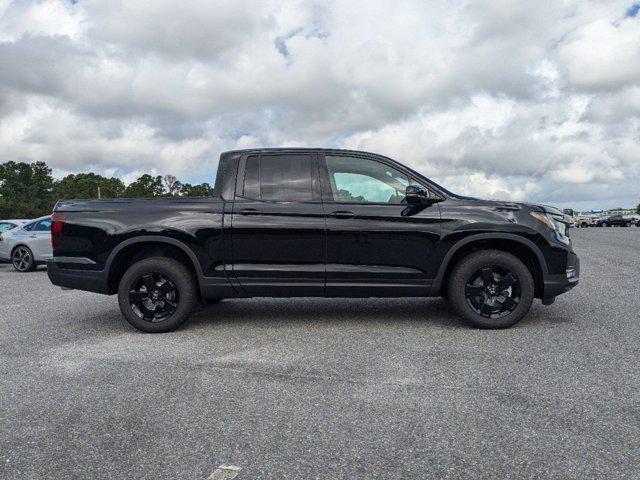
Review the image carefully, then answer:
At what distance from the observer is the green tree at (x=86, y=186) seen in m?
78.9

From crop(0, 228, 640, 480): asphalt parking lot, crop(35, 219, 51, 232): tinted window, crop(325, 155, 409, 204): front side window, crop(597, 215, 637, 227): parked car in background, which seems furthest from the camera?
crop(597, 215, 637, 227): parked car in background

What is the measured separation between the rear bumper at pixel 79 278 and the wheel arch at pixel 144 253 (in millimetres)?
70

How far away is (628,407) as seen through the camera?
3.20 m

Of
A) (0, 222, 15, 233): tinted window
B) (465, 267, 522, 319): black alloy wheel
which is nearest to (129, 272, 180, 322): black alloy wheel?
(465, 267, 522, 319): black alloy wheel

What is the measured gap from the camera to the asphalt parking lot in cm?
257

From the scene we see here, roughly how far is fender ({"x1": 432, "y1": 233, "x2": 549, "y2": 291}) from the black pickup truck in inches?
0.4

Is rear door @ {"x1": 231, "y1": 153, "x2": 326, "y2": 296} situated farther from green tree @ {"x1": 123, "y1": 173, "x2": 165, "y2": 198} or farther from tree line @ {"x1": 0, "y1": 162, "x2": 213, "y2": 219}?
green tree @ {"x1": 123, "y1": 173, "x2": 165, "y2": 198}

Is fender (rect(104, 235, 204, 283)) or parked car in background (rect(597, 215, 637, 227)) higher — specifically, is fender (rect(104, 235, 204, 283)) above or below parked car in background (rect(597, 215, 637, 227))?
above

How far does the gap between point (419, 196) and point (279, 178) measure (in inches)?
57.3

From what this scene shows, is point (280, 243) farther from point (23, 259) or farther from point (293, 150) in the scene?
point (23, 259)

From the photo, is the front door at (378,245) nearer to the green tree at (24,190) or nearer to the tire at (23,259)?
the tire at (23,259)

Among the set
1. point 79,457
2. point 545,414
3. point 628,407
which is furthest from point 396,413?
point 79,457

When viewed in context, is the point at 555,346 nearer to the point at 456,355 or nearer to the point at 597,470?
the point at 456,355

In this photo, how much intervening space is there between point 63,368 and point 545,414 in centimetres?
356
